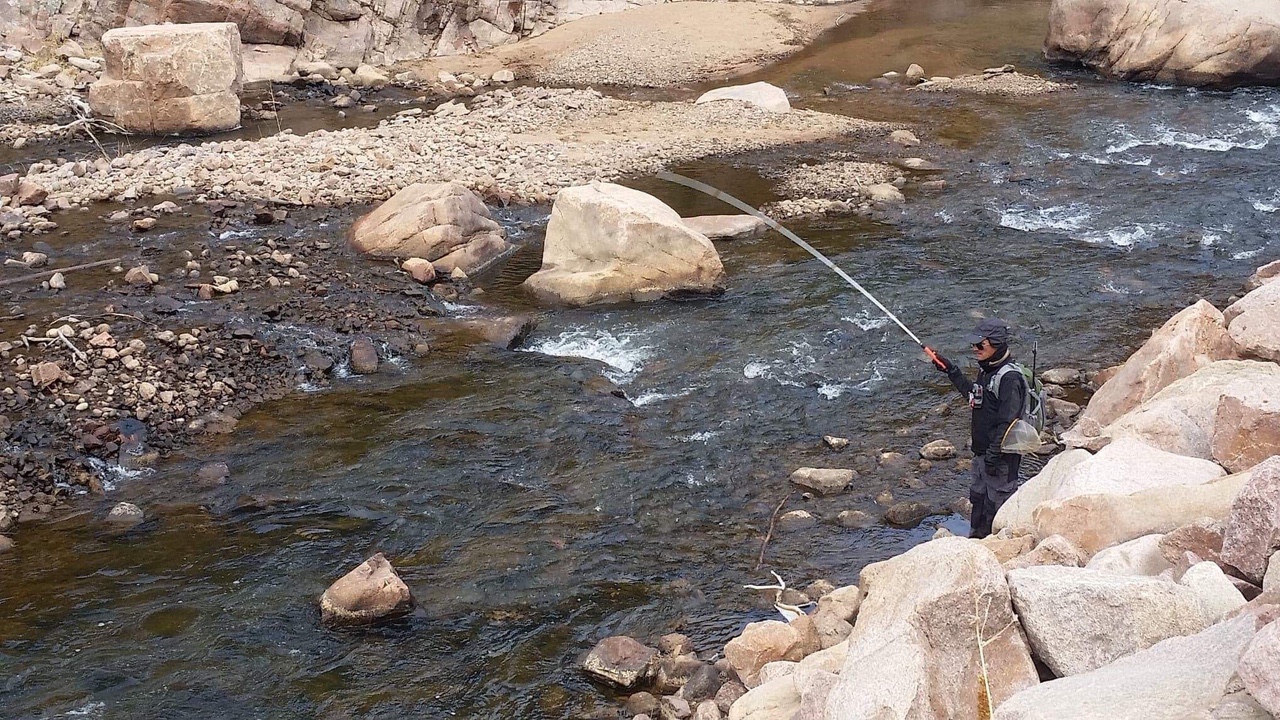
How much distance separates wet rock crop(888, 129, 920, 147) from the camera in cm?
2056

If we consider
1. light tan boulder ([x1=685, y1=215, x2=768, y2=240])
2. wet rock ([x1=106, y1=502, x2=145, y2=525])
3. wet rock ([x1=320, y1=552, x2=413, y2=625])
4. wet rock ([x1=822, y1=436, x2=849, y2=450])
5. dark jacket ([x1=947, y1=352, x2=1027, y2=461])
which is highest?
dark jacket ([x1=947, y1=352, x2=1027, y2=461])

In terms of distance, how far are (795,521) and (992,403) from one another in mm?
2192

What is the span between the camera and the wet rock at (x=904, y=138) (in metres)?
20.6

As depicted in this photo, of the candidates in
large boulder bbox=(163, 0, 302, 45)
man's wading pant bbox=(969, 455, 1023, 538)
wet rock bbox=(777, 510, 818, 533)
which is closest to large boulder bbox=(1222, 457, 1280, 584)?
man's wading pant bbox=(969, 455, 1023, 538)

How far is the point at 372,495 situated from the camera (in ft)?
32.4

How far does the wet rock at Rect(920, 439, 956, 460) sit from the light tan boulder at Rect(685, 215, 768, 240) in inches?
245

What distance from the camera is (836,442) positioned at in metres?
10.7

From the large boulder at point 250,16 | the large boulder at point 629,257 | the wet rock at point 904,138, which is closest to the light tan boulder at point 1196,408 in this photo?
the large boulder at point 629,257

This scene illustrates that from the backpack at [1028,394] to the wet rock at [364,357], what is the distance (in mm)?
7012

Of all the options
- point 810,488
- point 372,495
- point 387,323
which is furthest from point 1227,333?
point 387,323

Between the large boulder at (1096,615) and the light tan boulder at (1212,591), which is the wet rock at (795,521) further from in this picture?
the light tan boulder at (1212,591)

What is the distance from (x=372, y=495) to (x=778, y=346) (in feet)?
16.7

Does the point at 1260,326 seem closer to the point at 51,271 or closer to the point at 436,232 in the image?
the point at 436,232

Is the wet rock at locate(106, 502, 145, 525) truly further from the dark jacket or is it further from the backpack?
the backpack
